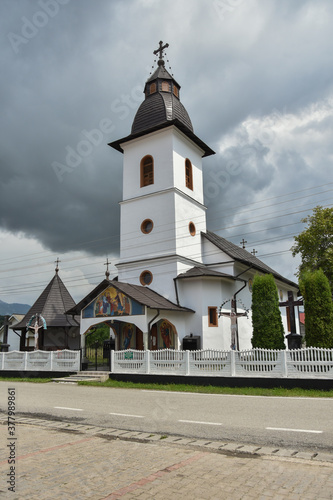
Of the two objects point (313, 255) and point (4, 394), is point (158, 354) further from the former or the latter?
point (313, 255)

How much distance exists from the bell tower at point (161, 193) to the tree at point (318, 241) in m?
6.67

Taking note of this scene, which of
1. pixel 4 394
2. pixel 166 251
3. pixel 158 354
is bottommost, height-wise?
pixel 4 394

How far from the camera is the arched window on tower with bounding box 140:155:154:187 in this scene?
2303cm

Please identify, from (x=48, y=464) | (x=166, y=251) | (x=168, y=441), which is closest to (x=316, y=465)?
(x=168, y=441)

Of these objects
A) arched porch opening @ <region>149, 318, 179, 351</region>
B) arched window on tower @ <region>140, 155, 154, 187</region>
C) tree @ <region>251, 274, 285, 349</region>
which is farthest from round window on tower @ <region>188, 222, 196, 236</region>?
tree @ <region>251, 274, 285, 349</region>

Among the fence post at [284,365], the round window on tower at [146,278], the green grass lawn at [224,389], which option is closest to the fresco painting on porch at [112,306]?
the green grass lawn at [224,389]

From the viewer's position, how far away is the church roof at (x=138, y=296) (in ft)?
57.5

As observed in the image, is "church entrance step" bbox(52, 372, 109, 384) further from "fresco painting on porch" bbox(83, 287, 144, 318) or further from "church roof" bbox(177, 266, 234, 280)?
"church roof" bbox(177, 266, 234, 280)

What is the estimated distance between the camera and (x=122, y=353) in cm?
1612

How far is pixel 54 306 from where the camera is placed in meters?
25.2

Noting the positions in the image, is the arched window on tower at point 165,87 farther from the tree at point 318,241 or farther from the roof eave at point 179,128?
the tree at point 318,241

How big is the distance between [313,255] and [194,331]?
9.66m

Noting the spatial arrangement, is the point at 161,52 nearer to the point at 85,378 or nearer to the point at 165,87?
the point at 165,87

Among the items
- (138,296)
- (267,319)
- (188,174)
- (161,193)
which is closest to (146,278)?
(138,296)
